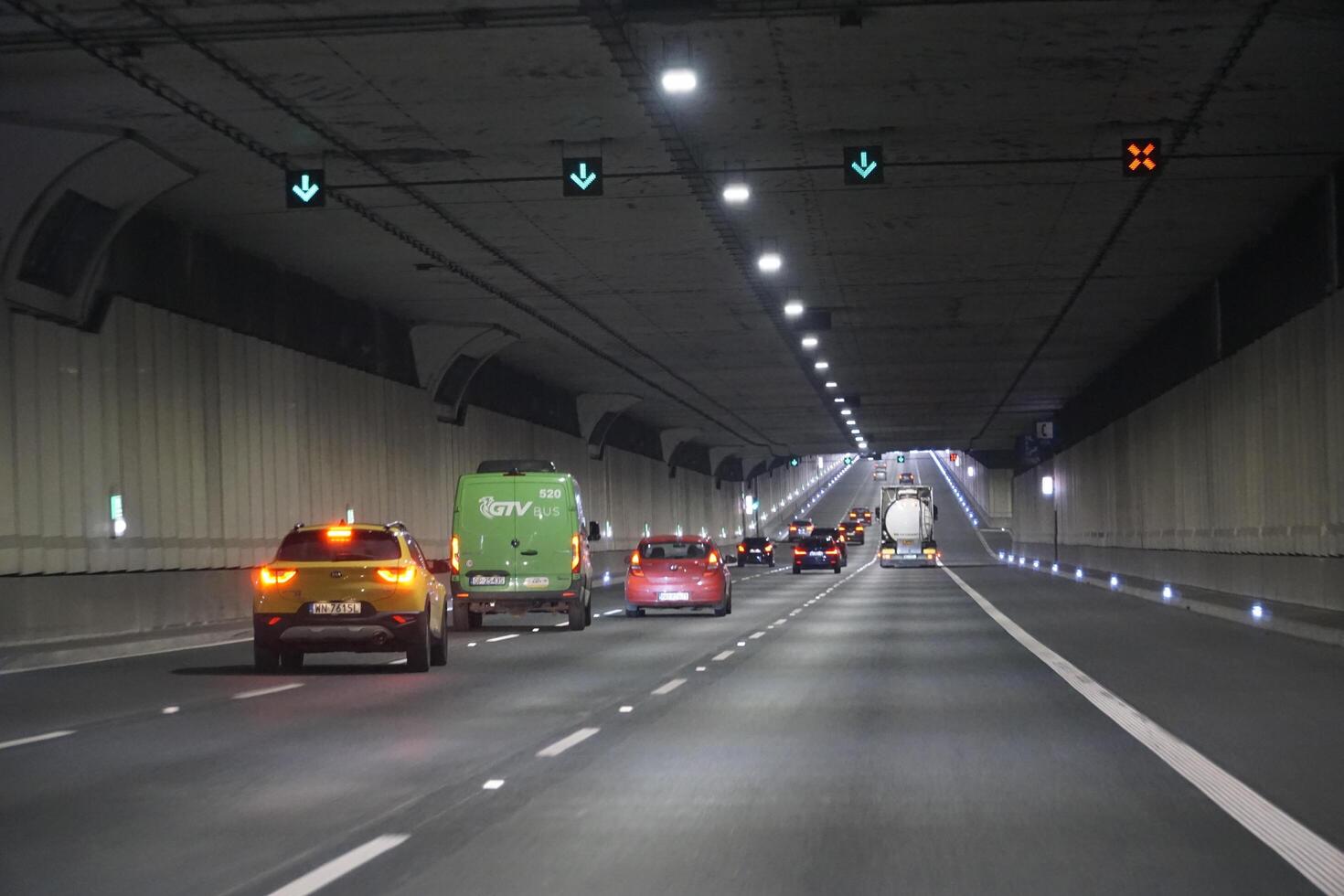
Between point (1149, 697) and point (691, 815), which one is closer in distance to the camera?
point (691, 815)

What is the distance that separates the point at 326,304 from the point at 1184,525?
69.0 feet

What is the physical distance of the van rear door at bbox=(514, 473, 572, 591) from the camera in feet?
97.0

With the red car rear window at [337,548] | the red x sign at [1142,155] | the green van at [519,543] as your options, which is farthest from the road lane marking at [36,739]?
the green van at [519,543]

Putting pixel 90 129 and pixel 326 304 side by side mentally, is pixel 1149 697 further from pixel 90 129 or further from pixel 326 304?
pixel 326 304

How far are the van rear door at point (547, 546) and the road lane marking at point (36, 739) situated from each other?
1586cm

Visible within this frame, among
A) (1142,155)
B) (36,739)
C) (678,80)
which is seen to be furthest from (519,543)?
(36,739)

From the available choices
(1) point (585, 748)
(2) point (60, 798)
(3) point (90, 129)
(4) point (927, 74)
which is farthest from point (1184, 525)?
(2) point (60, 798)

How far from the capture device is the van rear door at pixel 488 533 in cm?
2966

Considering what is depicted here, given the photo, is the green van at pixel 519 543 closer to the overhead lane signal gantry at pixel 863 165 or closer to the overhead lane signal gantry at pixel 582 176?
the overhead lane signal gantry at pixel 582 176

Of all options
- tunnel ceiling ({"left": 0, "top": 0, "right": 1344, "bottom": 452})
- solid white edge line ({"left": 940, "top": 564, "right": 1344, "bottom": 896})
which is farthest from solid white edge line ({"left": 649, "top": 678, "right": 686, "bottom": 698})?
tunnel ceiling ({"left": 0, "top": 0, "right": 1344, "bottom": 452})

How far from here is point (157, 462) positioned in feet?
93.4

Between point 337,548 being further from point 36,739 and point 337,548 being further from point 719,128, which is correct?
point 36,739

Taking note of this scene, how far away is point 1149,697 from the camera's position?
16141mm

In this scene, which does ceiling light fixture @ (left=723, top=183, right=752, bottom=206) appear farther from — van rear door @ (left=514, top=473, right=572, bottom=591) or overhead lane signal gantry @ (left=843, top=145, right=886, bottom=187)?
van rear door @ (left=514, top=473, right=572, bottom=591)
